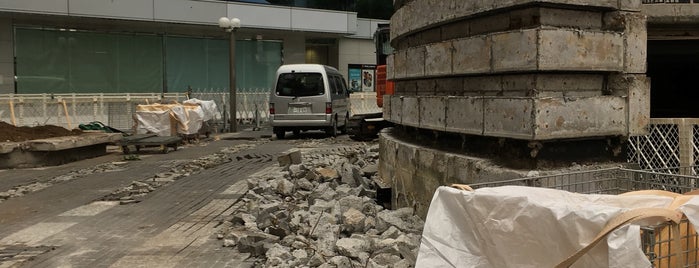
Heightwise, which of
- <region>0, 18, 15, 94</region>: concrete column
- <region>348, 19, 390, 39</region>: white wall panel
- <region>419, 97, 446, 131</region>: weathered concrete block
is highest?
<region>348, 19, 390, 39</region>: white wall panel

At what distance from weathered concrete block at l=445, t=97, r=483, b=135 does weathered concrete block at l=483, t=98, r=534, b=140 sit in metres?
0.08

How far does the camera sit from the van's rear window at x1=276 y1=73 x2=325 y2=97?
61.4 feet

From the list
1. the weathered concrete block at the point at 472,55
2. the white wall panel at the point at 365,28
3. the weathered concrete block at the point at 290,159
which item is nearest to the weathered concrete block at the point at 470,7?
the weathered concrete block at the point at 472,55

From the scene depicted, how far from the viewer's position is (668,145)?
496 cm

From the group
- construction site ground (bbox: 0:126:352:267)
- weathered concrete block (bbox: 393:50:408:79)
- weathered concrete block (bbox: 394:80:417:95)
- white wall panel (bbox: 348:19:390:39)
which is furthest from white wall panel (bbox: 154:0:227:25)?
weathered concrete block (bbox: 393:50:408:79)

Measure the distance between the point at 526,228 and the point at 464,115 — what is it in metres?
3.11

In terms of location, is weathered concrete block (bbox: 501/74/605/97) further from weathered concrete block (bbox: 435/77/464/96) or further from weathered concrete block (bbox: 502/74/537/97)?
weathered concrete block (bbox: 435/77/464/96)

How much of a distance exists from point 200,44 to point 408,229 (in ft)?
81.8

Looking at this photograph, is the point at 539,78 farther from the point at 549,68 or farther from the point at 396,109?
the point at 396,109

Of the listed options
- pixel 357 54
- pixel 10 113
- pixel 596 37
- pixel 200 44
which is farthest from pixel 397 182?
pixel 357 54

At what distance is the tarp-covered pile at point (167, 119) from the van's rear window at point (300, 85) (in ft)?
8.65

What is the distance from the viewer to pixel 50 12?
22.6 metres

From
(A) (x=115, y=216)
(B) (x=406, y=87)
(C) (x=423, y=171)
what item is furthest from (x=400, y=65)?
(A) (x=115, y=216)

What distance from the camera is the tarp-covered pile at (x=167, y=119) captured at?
674 inches
